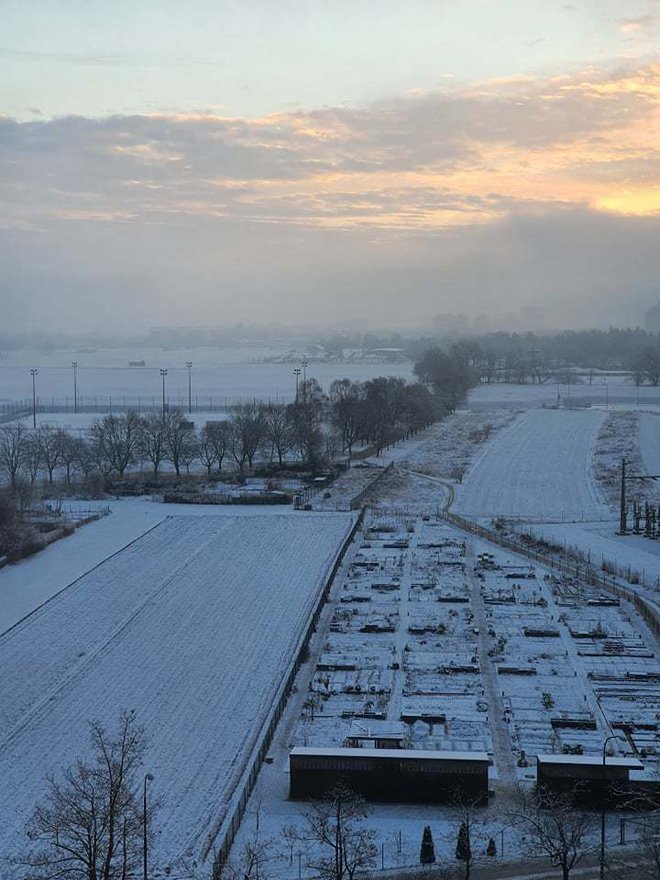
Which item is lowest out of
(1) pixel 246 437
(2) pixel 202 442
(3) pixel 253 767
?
(3) pixel 253 767

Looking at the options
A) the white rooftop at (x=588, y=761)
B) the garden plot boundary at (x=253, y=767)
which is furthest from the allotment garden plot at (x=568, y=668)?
the garden plot boundary at (x=253, y=767)

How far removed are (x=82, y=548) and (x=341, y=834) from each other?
34.0ft

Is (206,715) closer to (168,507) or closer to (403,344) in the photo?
(168,507)

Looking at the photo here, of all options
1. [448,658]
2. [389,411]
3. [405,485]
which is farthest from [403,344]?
[448,658]

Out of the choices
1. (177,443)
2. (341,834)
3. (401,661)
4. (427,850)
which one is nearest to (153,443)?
(177,443)

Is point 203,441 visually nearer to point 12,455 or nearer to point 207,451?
point 207,451

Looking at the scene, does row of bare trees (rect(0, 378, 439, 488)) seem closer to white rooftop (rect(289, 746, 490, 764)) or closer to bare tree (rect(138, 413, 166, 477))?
bare tree (rect(138, 413, 166, 477))

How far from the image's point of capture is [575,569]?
14.8m

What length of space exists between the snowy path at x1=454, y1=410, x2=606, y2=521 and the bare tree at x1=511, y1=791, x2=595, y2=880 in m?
11.9

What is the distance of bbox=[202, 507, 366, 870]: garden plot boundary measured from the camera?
23.3ft

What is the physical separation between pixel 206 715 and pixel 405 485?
1386cm

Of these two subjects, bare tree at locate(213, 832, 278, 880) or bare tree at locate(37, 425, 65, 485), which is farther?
bare tree at locate(37, 425, 65, 485)

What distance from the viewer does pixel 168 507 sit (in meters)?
20.3

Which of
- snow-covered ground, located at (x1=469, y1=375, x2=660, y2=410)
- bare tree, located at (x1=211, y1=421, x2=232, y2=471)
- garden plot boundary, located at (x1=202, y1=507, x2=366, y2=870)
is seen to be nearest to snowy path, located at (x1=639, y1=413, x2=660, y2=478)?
snow-covered ground, located at (x1=469, y1=375, x2=660, y2=410)
